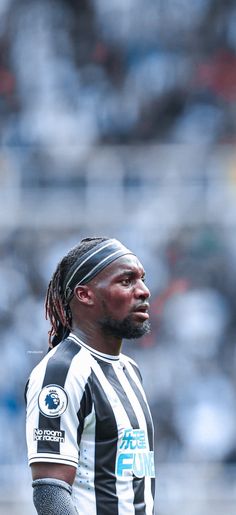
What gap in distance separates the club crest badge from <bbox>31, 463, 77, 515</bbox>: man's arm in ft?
0.50

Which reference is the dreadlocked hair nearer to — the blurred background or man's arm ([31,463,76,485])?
man's arm ([31,463,76,485])

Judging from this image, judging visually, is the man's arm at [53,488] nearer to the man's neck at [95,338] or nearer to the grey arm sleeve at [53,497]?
the grey arm sleeve at [53,497]

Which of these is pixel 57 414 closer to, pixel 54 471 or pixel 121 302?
pixel 54 471

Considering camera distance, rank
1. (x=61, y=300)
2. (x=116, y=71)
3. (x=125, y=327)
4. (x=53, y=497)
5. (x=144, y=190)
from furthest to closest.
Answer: (x=116, y=71), (x=144, y=190), (x=61, y=300), (x=125, y=327), (x=53, y=497)

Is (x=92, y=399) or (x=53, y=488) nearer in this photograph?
(x=53, y=488)

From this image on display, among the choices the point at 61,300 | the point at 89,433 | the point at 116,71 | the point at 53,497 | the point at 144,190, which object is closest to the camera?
the point at 53,497

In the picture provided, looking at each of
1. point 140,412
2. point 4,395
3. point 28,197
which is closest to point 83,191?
point 28,197

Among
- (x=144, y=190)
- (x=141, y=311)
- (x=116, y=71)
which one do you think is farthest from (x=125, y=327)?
(x=116, y=71)

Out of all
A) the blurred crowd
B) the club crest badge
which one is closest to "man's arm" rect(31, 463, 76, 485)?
the club crest badge

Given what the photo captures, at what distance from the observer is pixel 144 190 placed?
12.0m

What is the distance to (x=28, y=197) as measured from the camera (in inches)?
474

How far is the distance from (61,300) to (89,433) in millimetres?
513

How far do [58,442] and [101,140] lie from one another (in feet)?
30.9

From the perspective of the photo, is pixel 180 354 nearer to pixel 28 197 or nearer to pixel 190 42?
pixel 28 197
